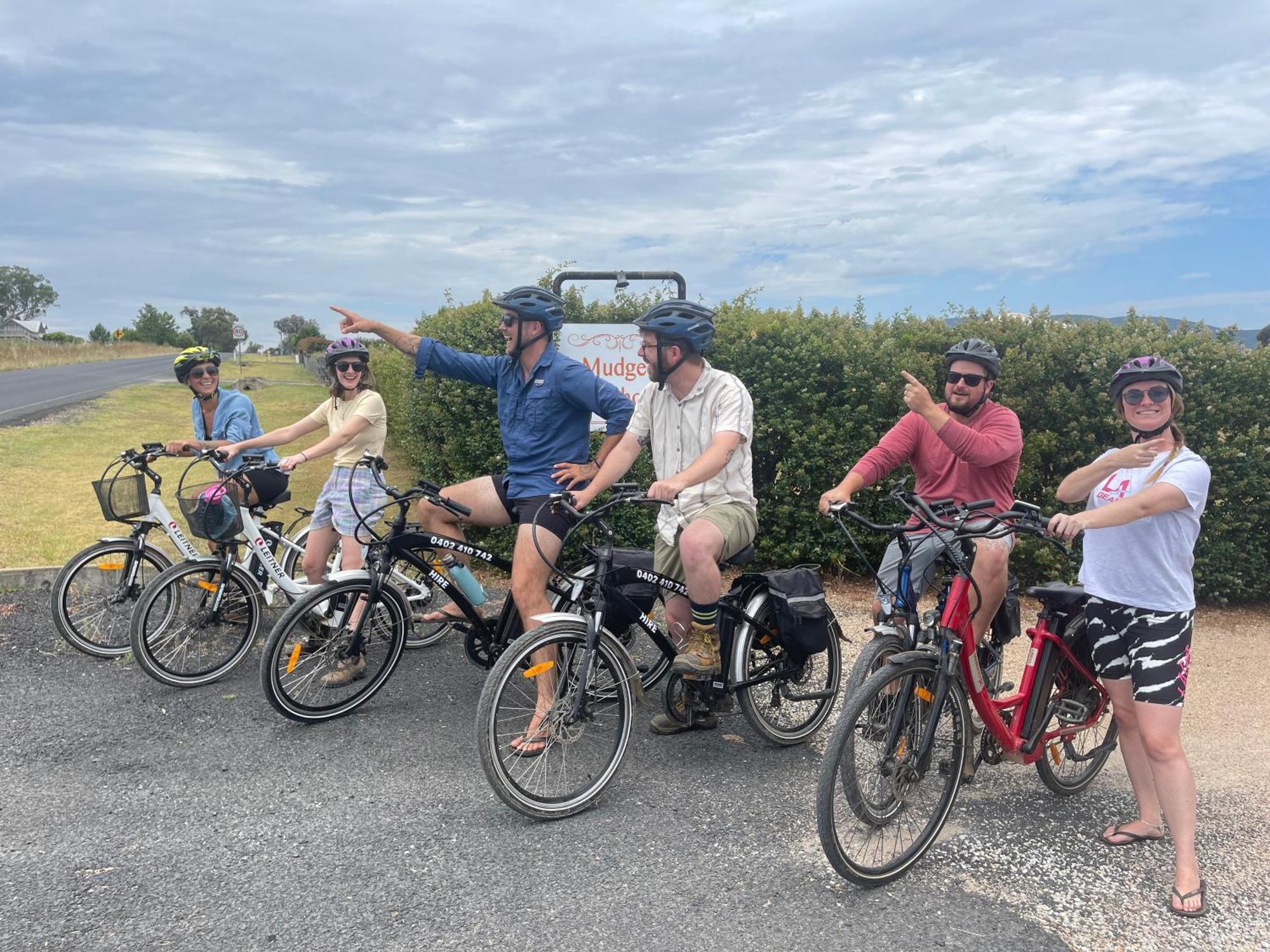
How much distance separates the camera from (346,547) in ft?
17.6

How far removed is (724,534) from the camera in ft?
13.9

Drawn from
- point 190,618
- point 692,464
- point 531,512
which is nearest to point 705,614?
point 692,464

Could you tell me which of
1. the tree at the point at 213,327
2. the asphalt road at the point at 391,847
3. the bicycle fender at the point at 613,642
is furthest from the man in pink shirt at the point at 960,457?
the tree at the point at 213,327

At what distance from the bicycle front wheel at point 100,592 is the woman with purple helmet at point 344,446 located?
0.95 meters

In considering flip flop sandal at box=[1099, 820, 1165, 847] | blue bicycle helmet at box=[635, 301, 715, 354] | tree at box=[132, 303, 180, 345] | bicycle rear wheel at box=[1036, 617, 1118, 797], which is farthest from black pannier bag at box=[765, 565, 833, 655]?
tree at box=[132, 303, 180, 345]

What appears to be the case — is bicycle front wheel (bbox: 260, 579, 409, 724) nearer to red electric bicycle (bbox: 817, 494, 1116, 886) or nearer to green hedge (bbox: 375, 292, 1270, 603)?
red electric bicycle (bbox: 817, 494, 1116, 886)

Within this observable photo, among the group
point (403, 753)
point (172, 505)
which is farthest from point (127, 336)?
point (403, 753)

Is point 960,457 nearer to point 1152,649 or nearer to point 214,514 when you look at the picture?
point 1152,649

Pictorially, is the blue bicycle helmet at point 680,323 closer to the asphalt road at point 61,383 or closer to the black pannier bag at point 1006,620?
the black pannier bag at point 1006,620

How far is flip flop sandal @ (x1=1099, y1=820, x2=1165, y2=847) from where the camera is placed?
370cm

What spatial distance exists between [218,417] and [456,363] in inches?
72.1

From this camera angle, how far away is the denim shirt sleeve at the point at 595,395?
463 centimetres

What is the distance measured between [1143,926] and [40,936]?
3686 mm

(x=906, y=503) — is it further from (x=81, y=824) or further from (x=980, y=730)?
(x=81, y=824)
